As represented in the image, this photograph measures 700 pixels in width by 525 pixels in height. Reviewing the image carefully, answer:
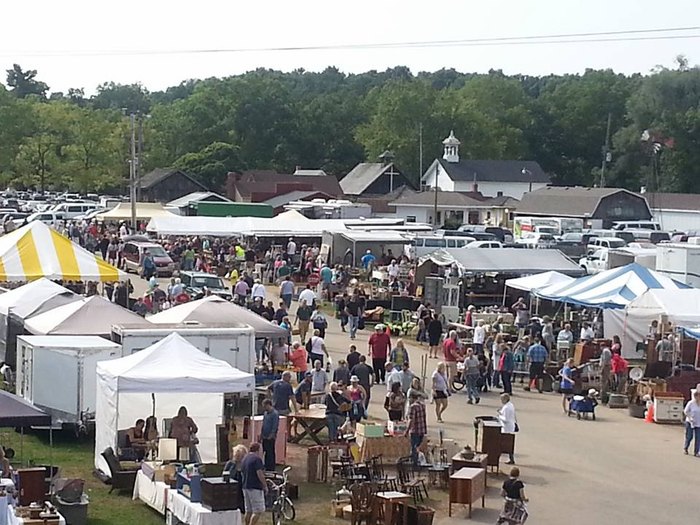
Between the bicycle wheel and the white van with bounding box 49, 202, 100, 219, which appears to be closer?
the bicycle wheel

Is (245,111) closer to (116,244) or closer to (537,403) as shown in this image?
(116,244)

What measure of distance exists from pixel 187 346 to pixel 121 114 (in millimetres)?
98527

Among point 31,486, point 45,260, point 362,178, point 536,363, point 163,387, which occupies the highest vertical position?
point 362,178

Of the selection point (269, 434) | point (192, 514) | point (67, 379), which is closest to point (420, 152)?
point (67, 379)

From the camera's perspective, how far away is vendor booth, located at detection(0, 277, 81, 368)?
2303 centimetres

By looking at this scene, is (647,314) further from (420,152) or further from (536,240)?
(420,152)

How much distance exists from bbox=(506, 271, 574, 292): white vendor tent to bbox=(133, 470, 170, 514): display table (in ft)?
57.7

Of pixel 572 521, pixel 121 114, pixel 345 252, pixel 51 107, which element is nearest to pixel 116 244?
pixel 345 252

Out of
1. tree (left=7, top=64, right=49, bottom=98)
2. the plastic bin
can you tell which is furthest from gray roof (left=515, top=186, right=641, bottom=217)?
tree (left=7, top=64, right=49, bottom=98)

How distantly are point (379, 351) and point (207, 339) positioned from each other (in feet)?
18.7

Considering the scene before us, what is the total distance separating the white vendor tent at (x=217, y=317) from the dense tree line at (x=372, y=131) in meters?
67.4

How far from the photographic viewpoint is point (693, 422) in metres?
19.7

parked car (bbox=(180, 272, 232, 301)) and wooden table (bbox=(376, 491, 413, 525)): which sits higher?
parked car (bbox=(180, 272, 232, 301))

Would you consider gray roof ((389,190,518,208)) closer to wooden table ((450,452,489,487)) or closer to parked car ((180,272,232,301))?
parked car ((180,272,232,301))
